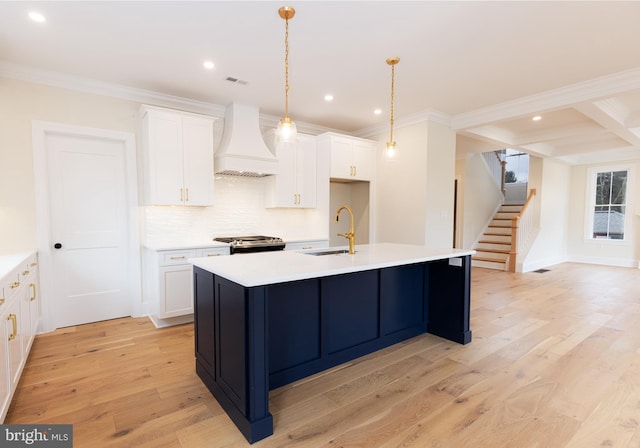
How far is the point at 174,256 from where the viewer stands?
3.62m

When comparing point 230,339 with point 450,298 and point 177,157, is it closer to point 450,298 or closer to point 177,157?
point 450,298

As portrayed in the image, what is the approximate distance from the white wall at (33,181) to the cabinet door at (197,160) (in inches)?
13.9

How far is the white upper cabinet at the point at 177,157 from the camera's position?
12.0 feet

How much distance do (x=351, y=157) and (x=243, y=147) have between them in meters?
1.73

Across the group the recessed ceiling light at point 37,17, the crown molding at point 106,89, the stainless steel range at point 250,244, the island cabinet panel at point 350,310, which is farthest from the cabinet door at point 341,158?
the recessed ceiling light at point 37,17

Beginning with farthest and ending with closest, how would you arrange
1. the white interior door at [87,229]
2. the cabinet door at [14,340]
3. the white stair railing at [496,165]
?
the white stair railing at [496,165], the white interior door at [87,229], the cabinet door at [14,340]

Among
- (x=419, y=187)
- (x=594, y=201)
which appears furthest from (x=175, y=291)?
(x=594, y=201)

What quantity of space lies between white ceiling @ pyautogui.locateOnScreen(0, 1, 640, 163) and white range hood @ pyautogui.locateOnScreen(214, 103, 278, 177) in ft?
0.69

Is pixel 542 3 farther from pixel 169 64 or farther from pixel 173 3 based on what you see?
pixel 169 64

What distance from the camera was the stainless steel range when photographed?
3.94 metres

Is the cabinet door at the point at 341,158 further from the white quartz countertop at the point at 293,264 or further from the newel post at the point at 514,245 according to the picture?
the newel post at the point at 514,245

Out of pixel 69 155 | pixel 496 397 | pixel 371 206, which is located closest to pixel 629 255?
pixel 371 206

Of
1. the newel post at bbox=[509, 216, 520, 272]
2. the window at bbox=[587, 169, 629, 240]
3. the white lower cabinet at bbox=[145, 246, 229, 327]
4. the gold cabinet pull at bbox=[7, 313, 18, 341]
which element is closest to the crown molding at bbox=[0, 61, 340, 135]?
the white lower cabinet at bbox=[145, 246, 229, 327]

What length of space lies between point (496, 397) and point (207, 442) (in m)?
1.91
